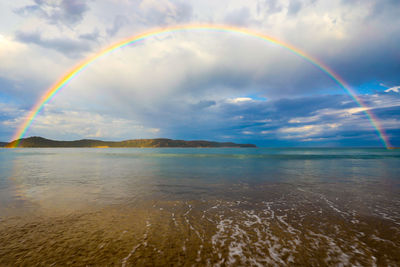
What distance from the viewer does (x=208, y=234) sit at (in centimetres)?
890

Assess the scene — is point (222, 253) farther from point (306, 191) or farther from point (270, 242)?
point (306, 191)

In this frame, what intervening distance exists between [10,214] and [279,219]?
598 inches

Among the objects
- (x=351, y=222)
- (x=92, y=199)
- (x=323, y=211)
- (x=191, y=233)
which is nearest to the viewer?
(x=191, y=233)

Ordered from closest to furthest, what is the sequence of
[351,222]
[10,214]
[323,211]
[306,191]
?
[351,222]
[10,214]
[323,211]
[306,191]

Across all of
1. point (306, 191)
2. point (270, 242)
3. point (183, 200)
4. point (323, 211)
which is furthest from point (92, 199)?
point (306, 191)

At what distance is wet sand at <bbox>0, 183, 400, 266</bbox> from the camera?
6.84 metres

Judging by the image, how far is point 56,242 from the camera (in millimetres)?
7879

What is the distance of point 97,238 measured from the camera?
8.26 metres

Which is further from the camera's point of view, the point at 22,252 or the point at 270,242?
the point at 270,242

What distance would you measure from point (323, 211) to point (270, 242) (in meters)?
6.29

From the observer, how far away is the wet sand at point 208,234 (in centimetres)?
684

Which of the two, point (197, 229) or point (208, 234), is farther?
point (197, 229)

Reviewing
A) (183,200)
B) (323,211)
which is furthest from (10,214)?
(323,211)

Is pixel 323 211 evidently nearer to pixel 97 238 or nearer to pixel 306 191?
pixel 306 191
